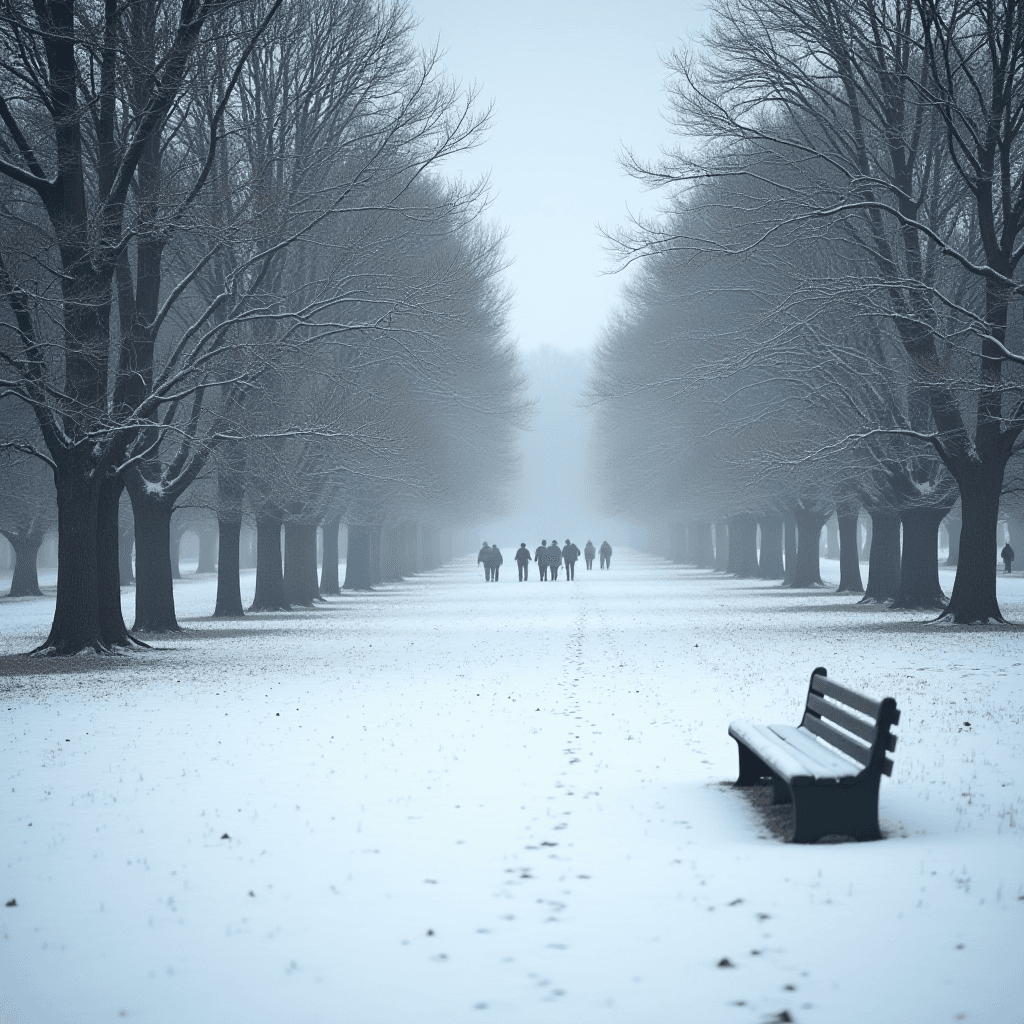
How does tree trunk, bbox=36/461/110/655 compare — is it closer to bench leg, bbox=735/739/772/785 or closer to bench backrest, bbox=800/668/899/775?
bench leg, bbox=735/739/772/785

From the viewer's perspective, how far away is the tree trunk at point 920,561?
25.8 metres

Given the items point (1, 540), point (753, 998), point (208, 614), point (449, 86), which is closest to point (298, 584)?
point (208, 614)

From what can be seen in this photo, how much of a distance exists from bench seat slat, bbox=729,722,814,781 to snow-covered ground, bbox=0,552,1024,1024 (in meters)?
0.38

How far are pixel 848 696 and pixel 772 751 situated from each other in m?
0.65

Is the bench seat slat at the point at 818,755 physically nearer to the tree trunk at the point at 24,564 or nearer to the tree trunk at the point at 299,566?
the tree trunk at the point at 299,566

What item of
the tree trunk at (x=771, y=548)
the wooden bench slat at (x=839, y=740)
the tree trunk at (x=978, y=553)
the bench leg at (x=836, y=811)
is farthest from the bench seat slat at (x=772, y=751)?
the tree trunk at (x=771, y=548)

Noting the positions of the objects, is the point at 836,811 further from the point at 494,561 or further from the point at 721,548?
the point at 721,548

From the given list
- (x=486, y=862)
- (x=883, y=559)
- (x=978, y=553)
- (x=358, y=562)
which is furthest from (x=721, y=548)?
(x=486, y=862)

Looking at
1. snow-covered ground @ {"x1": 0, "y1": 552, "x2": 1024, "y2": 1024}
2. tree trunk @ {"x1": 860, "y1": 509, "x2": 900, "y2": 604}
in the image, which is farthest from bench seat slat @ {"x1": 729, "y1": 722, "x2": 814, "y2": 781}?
tree trunk @ {"x1": 860, "y1": 509, "x2": 900, "y2": 604}

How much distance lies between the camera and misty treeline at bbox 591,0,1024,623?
2027 cm

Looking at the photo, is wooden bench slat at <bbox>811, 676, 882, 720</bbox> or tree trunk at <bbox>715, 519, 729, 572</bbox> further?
tree trunk at <bbox>715, 519, 729, 572</bbox>

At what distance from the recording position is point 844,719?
287 inches

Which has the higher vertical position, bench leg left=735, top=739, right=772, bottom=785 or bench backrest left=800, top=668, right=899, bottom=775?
bench backrest left=800, top=668, right=899, bottom=775

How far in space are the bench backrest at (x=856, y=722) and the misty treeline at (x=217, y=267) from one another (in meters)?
10.4
